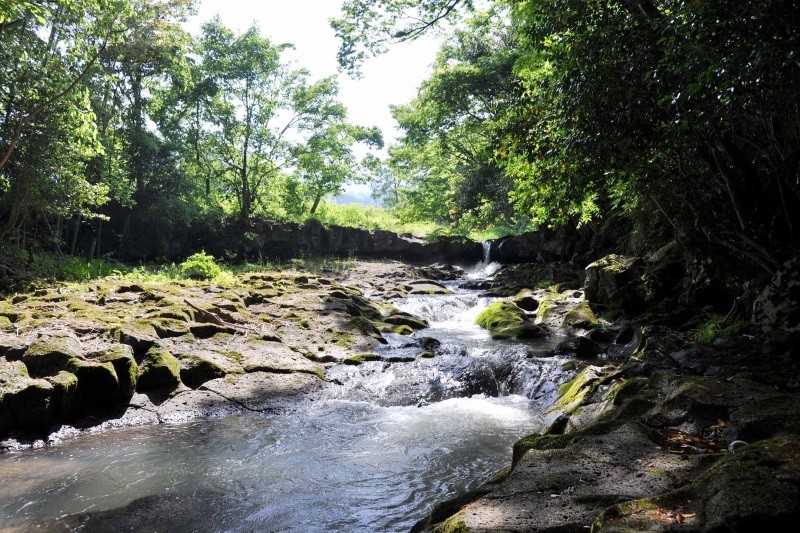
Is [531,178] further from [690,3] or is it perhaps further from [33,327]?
[33,327]

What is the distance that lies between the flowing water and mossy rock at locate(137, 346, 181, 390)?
994 mm

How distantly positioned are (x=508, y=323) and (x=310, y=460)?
7966 millimetres

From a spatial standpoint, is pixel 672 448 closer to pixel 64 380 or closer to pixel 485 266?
pixel 64 380

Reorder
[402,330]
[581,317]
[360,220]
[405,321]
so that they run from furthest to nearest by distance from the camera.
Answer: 1. [360,220]
2. [405,321]
3. [402,330]
4. [581,317]

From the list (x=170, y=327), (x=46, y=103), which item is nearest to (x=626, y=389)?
(x=170, y=327)

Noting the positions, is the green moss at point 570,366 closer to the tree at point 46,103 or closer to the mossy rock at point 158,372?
the mossy rock at point 158,372

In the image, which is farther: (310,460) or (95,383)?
(95,383)

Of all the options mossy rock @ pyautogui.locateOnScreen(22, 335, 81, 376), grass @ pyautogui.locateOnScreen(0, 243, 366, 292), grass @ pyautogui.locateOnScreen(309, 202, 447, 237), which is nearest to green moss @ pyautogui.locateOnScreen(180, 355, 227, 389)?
mossy rock @ pyautogui.locateOnScreen(22, 335, 81, 376)

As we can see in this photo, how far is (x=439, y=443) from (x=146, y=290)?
9059 mm

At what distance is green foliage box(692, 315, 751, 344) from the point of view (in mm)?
7750

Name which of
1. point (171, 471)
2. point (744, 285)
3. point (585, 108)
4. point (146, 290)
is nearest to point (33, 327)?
point (146, 290)

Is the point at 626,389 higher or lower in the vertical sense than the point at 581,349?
higher

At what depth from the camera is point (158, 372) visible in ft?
26.4

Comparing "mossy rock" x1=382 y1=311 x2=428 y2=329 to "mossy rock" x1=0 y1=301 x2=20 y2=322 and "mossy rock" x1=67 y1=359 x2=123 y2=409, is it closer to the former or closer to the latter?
"mossy rock" x1=67 y1=359 x2=123 y2=409
